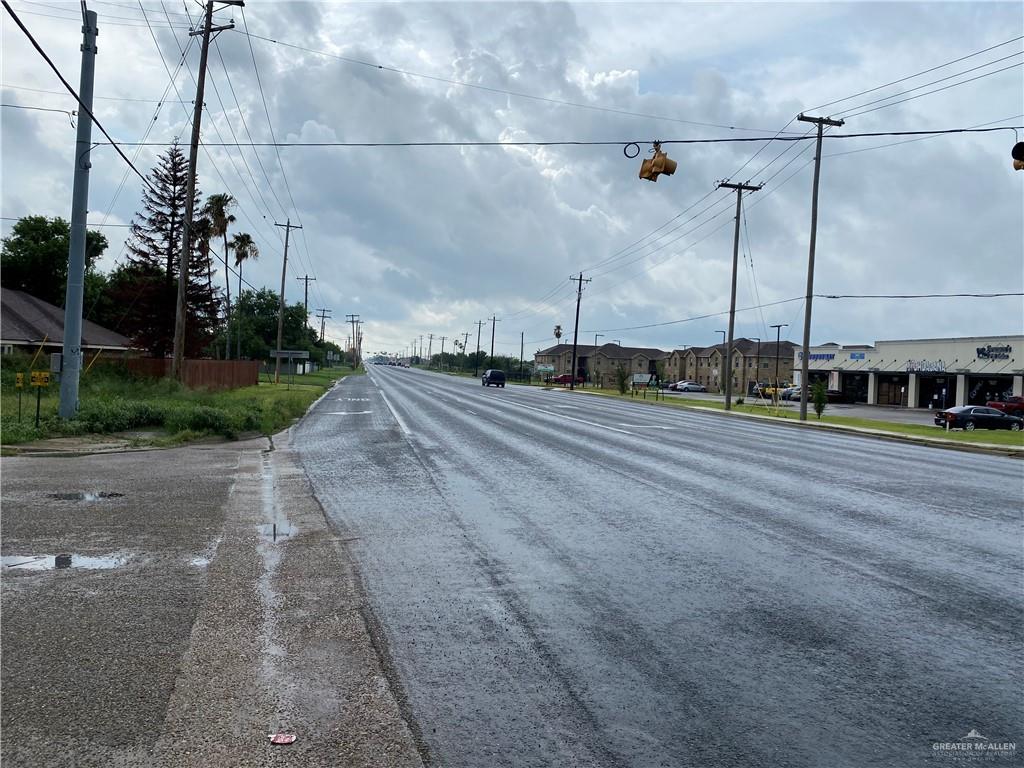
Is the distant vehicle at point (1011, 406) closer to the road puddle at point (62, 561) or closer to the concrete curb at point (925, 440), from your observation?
the concrete curb at point (925, 440)

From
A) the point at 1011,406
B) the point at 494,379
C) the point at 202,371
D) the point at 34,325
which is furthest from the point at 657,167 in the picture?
the point at 494,379

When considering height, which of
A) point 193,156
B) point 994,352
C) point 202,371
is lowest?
point 202,371

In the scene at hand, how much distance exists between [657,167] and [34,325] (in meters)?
39.7

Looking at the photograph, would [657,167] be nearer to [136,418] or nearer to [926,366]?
[136,418]

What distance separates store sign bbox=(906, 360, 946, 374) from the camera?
2640 inches

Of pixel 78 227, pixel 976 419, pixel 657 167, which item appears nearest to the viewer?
pixel 657 167

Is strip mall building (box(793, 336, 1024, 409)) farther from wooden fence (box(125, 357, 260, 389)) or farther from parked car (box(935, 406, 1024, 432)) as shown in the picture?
wooden fence (box(125, 357, 260, 389))

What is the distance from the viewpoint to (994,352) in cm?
6259

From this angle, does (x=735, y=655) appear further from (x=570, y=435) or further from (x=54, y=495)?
(x=570, y=435)

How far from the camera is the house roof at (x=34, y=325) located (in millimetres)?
40656

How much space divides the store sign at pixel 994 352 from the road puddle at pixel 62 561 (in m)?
67.1

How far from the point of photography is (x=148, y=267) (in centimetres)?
5897

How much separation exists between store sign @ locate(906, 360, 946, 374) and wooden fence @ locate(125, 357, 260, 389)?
52.7 meters

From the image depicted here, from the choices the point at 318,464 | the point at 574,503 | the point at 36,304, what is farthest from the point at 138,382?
the point at 574,503
